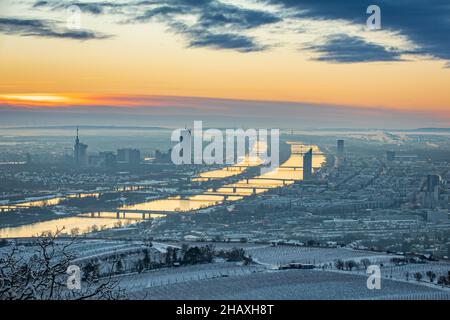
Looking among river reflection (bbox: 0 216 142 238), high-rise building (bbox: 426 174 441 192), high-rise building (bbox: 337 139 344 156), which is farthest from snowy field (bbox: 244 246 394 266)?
high-rise building (bbox: 337 139 344 156)

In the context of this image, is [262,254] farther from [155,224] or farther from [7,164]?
[7,164]

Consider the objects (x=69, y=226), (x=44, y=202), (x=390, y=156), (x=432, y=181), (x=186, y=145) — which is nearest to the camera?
(x=69, y=226)

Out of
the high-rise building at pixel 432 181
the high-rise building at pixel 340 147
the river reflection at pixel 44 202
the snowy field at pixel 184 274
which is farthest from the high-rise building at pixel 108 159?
the snowy field at pixel 184 274

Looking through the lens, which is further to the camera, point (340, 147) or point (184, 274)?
point (340, 147)

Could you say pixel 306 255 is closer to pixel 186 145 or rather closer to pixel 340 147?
pixel 186 145

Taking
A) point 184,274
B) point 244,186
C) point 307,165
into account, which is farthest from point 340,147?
point 184,274

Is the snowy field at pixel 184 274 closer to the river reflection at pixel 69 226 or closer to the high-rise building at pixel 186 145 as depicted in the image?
the river reflection at pixel 69 226

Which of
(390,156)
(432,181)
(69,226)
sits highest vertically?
(390,156)
